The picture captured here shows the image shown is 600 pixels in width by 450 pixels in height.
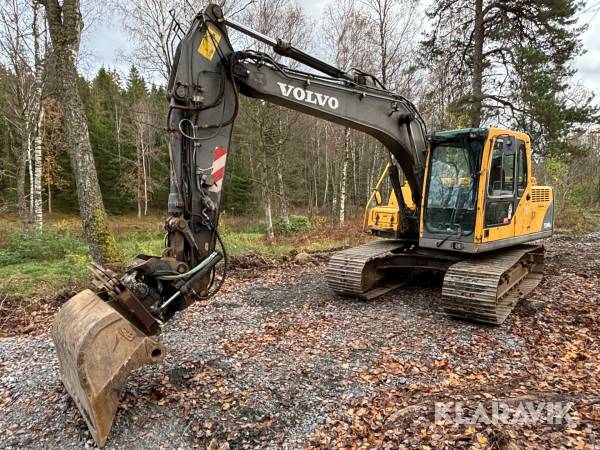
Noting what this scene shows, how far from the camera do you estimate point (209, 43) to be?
3562 mm

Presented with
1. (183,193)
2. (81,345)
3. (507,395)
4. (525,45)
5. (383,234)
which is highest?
(525,45)

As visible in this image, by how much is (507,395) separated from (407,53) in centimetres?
1483

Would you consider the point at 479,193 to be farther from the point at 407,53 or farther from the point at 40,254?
the point at 407,53

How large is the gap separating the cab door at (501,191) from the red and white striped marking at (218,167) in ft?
11.9

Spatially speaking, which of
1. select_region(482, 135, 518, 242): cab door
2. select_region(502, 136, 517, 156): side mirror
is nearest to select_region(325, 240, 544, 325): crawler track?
select_region(482, 135, 518, 242): cab door

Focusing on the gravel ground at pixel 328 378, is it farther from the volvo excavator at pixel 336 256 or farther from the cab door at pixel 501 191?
the cab door at pixel 501 191

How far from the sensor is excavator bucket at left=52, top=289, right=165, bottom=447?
8.52ft

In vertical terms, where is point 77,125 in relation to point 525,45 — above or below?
below

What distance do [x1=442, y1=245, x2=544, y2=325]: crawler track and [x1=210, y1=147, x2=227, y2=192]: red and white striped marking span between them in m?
3.27

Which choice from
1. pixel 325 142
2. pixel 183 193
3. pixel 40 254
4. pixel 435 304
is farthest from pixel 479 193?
pixel 325 142

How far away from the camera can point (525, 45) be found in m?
13.1

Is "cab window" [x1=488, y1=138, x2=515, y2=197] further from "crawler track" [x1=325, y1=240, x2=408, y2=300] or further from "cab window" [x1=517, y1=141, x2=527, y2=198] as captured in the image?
"crawler track" [x1=325, y1=240, x2=408, y2=300]

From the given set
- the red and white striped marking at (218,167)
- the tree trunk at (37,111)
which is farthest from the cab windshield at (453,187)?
the tree trunk at (37,111)

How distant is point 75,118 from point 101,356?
578cm
